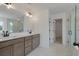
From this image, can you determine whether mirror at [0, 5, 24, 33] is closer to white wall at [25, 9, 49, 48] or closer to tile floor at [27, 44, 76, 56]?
tile floor at [27, 44, 76, 56]

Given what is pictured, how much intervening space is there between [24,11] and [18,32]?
118 centimetres

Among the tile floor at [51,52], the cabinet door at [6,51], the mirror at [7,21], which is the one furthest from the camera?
the tile floor at [51,52]

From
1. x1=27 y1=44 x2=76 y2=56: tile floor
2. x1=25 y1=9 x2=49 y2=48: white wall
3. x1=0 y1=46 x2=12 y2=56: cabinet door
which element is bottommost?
x1=27 y1=44 x2=76 y2=56: tile floor

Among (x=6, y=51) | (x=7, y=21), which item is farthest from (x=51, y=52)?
(x=6, y=51)

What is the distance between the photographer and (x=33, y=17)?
6.12m

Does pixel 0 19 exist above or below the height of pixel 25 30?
above

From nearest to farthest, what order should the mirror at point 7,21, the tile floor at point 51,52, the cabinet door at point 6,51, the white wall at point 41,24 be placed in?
1. the cabinet door at point 6,51
2. the mirror at point 7,21
3. the tile floor at point 51,52
4. the white wall at point 41,24

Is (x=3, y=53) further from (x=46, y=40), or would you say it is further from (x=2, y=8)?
(x=46, y=40)

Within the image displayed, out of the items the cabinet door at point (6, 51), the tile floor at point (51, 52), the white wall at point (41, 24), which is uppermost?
the white wall at point (41, 24)

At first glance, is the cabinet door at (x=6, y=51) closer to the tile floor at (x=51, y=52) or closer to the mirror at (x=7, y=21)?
the mirror at (x=7, y=21)

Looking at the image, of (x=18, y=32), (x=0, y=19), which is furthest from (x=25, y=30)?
(x=0, y=19)

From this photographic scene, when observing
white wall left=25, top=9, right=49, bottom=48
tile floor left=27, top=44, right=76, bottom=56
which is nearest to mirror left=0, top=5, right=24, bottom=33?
tile floor left=27, top=44, right=76, bottom=56

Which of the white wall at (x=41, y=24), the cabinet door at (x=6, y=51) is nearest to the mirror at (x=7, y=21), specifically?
the cabinet door at (x=6, y=51)

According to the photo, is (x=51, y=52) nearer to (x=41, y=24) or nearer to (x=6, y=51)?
(x=41, y=24)
